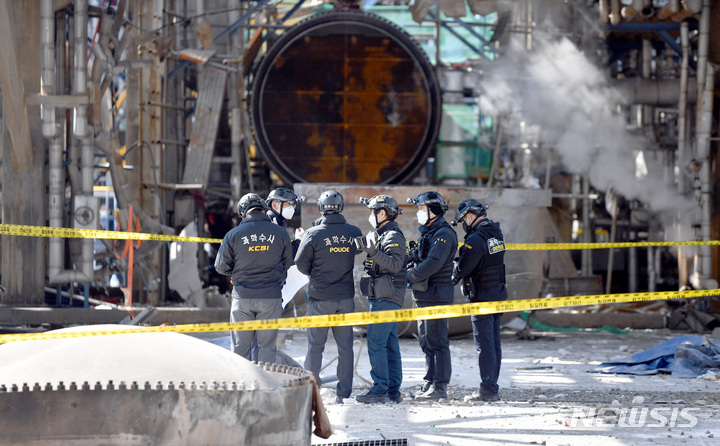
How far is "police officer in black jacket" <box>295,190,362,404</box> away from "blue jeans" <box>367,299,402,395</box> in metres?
0.18

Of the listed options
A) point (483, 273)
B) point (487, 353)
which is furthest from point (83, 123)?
point (487, 353)

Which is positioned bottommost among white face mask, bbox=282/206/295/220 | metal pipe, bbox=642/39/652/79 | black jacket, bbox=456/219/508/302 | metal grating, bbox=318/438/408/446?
metal grating, bbox=318/438/408/446

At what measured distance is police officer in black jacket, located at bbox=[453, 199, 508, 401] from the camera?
6273mm

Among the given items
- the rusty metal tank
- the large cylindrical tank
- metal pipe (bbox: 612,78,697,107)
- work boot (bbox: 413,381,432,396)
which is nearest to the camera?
the rusty metal tank

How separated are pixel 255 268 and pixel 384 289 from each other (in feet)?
3.41

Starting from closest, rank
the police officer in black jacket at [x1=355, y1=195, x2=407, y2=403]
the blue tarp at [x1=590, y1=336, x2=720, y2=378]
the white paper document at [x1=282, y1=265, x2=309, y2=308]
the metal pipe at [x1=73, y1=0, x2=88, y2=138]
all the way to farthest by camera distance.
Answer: the police officer in black jacket at [x1=355, y1=195, x2=407, y2=403] < the white paper document at [x1=282, y1=265, x2=309, y2=308] < the blue tarp at [x1=590, y1=336, x2=720, y2=378] < the metal pipe at [x1=73, y1=0, x2=88, y2=138]

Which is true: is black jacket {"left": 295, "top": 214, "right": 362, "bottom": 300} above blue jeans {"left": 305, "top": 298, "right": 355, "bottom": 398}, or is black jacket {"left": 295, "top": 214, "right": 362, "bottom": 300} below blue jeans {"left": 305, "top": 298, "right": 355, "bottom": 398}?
above

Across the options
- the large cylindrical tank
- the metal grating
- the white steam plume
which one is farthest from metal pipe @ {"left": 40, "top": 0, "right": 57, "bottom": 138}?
the white steam plume

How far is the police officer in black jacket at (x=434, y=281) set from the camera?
20.9 ft

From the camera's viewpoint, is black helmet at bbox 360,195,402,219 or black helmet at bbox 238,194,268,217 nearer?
black helmet at bbox 238,194,268,217

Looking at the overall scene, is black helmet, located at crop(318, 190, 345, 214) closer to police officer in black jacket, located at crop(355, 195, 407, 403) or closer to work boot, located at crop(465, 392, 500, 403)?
police officer in black jacket, located at crop(355, 195, 407, 403)

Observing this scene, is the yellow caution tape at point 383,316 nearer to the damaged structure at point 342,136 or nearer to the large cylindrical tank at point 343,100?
the damaged structure at point 342,136

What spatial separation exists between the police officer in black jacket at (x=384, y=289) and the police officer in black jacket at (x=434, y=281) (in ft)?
0.57

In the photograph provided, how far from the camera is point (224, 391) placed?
351cm
